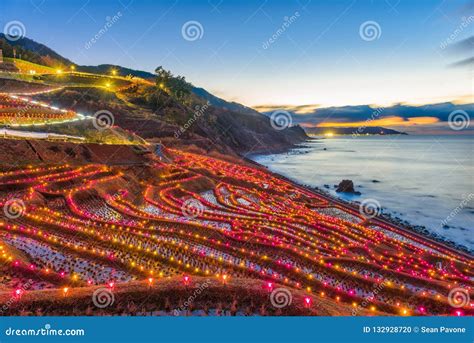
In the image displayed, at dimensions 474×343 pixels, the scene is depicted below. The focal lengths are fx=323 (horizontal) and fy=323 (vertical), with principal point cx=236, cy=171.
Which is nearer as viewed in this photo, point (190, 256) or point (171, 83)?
point (190, 256)

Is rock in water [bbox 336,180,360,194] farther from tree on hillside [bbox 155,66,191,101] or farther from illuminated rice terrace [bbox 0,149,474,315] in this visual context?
tree on hillside [bbox 155,66,191,101]

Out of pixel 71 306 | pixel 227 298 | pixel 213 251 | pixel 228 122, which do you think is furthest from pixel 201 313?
pixel 228 122

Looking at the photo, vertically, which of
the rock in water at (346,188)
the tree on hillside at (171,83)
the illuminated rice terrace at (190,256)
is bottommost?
the illuminated rice terrace at (190,256)

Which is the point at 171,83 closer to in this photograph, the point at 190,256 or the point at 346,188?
the point at 346,188

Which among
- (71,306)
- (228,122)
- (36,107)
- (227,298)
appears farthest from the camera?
(228,122)

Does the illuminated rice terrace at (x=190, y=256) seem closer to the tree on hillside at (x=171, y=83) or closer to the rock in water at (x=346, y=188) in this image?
the rock in water at (x=346, y=188)

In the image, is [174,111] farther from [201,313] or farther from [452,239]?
[201,313]

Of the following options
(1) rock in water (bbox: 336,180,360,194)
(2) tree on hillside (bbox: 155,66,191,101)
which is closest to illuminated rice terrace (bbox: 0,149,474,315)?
(1) rock in water (bbox: 336,180,360,194)

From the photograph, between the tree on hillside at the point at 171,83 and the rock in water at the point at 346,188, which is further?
the tree on hillside at the point at 171,83

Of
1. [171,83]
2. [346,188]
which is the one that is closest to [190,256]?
[346,188]

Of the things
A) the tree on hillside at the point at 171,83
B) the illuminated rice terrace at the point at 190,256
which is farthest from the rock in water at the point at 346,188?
the tree on hillside at the point at 171,83

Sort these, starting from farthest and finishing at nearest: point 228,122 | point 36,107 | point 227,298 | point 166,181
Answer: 1. point 228,122
2. point 36,107
3. point 166,181
4. point 227,298
